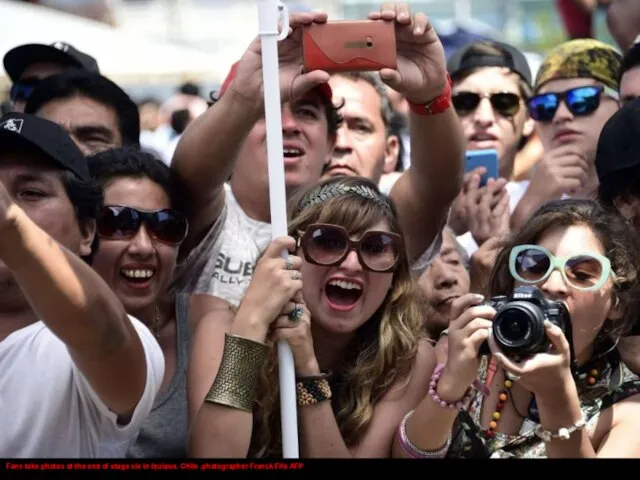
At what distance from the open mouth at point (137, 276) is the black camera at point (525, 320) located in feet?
3.86

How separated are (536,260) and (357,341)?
637mm

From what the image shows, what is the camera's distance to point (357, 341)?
352 centimetres

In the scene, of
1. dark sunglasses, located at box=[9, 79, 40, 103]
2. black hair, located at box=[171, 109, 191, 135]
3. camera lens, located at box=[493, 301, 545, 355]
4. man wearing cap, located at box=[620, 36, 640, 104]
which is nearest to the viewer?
camera lens, located at box=[493, 301, 545, 355]

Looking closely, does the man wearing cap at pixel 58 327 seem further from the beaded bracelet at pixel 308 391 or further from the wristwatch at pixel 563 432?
the wristwatch at pixel 563 432

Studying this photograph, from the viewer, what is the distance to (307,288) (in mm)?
3445

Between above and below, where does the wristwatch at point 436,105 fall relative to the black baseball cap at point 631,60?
A: below

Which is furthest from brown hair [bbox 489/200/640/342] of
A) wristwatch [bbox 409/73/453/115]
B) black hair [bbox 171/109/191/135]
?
black hair [bbox 171/109/191/135]

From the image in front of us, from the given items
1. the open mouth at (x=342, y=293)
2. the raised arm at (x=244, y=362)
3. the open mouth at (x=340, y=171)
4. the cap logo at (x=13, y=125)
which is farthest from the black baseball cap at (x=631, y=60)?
the cap logo at (x=13, y=125)

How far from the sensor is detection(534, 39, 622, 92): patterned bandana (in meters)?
4.64

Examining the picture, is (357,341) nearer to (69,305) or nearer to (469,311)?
(469,311)

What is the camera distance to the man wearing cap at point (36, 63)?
491 centimetres

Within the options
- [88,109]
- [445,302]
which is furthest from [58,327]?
[88,109]

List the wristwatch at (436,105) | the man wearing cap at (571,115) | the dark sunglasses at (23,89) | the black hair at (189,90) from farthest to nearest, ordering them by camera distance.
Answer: the black hair at (189,90) < the dark sunglasses at (23,89) < the man wearing cap at (571,115) < the wristwatch at (436,105)

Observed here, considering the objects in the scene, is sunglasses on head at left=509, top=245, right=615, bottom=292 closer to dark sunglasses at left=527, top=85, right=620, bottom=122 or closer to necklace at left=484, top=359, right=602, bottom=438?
necklace at left=484, top=359, right=602, bottom=438
